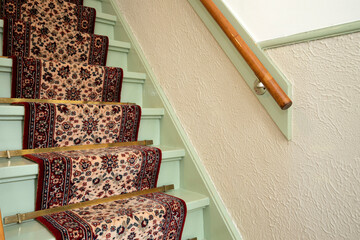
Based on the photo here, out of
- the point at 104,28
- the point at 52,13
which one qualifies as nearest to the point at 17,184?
the point at 52,13

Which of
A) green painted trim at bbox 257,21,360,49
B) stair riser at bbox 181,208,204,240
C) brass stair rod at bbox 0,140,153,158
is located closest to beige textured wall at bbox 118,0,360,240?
green painted trim at bbox 257,21,360,49

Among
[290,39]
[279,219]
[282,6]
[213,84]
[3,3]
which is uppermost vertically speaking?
[3,3]

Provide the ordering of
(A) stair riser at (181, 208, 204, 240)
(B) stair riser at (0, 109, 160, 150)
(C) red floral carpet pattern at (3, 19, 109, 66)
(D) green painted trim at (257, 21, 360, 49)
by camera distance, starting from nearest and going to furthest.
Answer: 1. (D) green painted trim at (257, 21, 360, 49)
2. (B) stair riser at (0, 109, 160, 150)
3. (A) stair riser at (181, 208, 204, 240)
4. (C) red floral carpet pattern at (3, 19, 109, 66)

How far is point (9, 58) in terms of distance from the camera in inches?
53.3

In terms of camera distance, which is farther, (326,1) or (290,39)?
(290,39)

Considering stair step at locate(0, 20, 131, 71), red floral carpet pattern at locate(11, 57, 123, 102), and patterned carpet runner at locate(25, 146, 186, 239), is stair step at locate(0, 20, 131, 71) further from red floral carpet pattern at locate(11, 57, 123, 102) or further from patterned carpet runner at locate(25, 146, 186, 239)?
patterned carpet runner at locate(25, 146, 186, 239)

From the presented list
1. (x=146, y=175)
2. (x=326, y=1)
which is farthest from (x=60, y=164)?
(x=326, y=1)

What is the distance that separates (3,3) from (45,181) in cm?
113

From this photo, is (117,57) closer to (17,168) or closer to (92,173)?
(92,173)

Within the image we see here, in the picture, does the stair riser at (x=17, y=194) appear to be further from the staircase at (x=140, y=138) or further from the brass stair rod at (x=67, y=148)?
the brass stair rod at (x=67, y=148)

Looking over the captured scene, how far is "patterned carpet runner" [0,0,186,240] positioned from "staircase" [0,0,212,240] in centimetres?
4

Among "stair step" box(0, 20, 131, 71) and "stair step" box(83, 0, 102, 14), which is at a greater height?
"stair step" box(83, 0, 102, 14)

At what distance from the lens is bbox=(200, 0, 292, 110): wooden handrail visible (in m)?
1.02

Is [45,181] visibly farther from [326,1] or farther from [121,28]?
[121,28]
